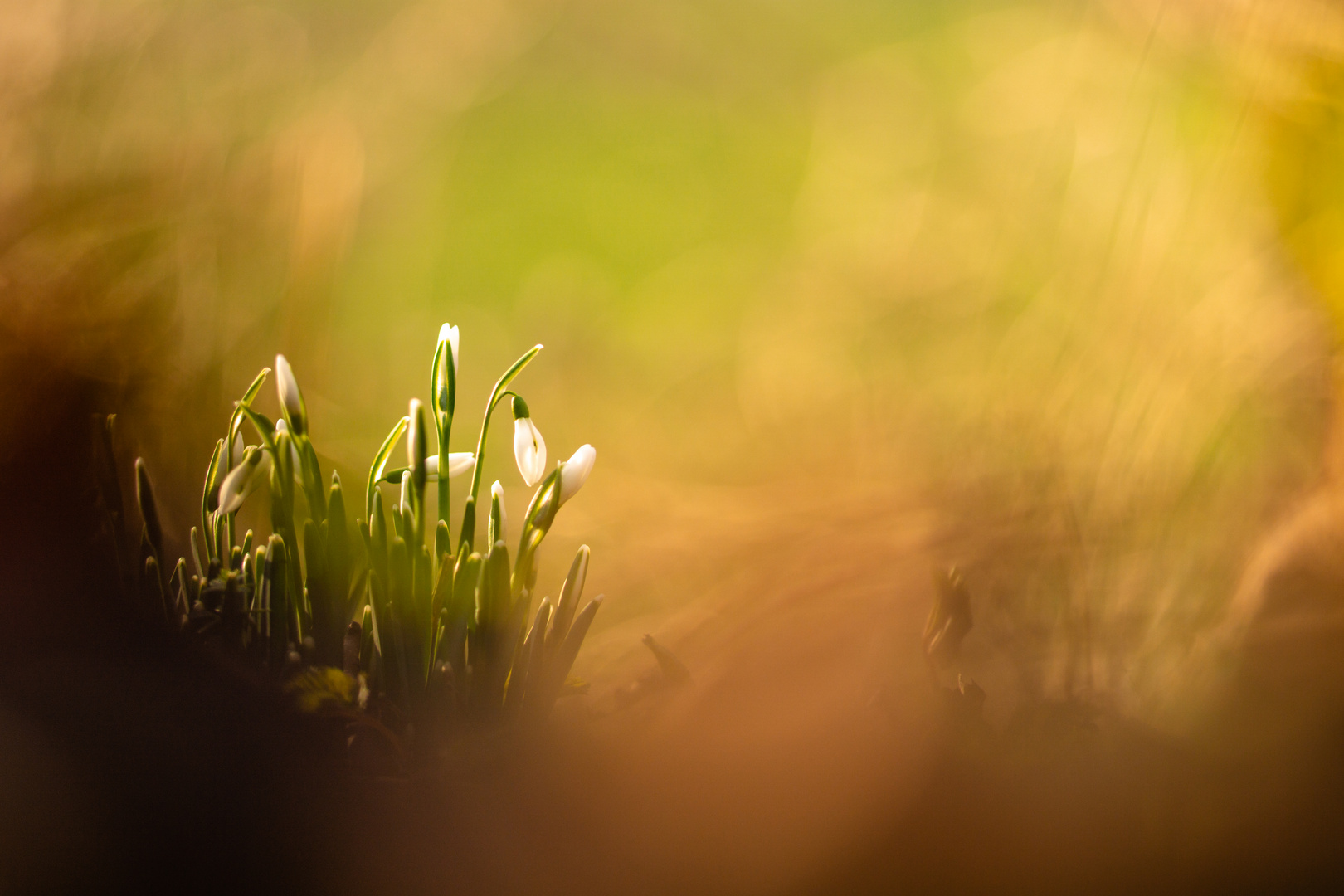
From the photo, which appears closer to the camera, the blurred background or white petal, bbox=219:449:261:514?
white petal, bbox=219:449:261:514

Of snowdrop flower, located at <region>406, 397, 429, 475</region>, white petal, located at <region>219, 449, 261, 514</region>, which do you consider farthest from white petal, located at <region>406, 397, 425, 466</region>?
white petal, located at <region>219, 449, 261, 514</region>

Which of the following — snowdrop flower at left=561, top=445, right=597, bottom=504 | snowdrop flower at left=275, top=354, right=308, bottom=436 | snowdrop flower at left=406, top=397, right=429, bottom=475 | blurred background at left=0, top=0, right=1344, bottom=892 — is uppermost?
blurred background at left=0, top=0, right=1344, bottom=892

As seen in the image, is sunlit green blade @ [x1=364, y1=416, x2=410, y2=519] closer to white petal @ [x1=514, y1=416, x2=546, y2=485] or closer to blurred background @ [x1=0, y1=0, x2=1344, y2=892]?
white petal @ [x1=514, y1=416, x2=546, y2=485]

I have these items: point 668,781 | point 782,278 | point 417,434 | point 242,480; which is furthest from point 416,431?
point 782,278

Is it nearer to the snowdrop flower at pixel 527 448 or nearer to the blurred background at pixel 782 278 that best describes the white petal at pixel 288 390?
the snowdrop flower at pixel 527 448

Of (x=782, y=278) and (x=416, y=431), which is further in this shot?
(x=782, y=278)

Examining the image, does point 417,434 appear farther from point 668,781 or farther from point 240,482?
point 668,781

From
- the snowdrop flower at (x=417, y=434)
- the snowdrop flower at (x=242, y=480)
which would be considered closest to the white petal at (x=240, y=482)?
the snowdrop flower at (x=242, y=480)
